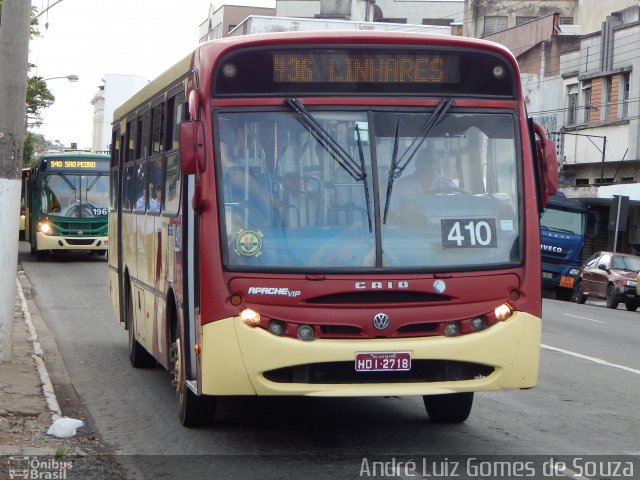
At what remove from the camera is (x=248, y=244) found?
313 inches

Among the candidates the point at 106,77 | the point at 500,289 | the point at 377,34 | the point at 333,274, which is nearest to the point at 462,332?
the point at 500,289

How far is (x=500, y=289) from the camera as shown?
26.6 feet

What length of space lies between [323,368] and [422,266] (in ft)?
3.11

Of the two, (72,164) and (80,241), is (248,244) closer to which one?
(72,164)

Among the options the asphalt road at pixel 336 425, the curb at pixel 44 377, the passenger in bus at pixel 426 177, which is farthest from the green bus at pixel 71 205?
the passenger in bus at pixel 426 177

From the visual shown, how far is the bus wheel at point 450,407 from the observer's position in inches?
372

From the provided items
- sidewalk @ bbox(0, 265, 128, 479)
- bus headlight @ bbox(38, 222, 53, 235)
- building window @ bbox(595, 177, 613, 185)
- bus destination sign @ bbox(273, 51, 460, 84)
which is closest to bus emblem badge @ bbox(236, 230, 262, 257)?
bus destination sign @ bbox(273, 51, 460, 84)

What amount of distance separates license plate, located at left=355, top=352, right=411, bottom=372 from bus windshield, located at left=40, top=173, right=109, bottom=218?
83.9 feet

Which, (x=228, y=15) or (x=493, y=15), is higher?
Result: (x=228, y=15)

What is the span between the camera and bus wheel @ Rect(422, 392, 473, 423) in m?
9.46

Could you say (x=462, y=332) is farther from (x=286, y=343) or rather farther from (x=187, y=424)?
(x=187, y=424)

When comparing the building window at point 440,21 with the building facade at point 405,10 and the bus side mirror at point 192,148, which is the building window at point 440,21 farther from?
the bus side mirror at point 192,148

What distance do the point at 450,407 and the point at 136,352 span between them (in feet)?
14.6

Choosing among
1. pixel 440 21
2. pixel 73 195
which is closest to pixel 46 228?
pixel 73 195
